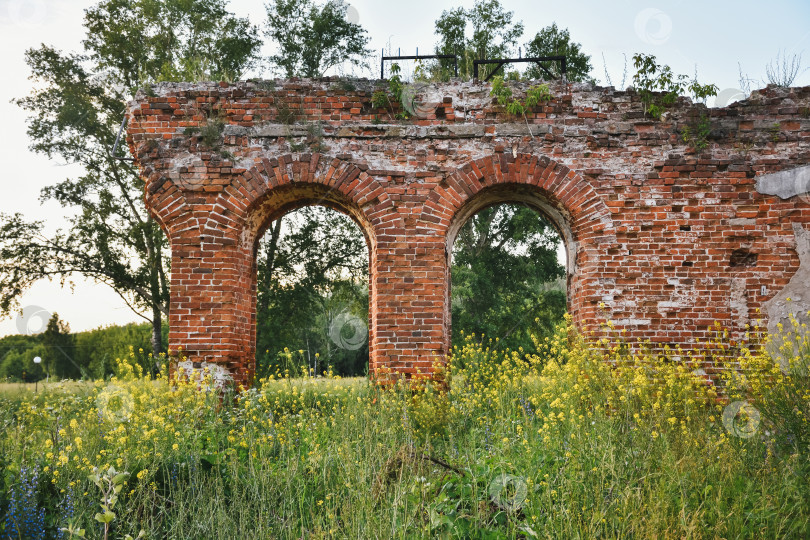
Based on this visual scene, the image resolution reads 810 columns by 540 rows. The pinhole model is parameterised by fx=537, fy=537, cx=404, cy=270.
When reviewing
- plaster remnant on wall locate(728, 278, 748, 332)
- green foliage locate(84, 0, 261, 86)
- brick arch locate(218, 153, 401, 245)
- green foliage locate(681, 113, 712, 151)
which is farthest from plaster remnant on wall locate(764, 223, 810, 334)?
green foliage locate(84, 0, 261, 86)

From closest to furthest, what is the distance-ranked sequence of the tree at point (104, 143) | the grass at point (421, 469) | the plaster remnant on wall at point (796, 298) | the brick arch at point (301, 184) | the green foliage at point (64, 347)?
the grass at point (421, 469) → the plaster remnant on wall at point (796, 298) → the brick arch at point (301, 184) → the tree at point (104, 143) → the green foliage at point (64, 347)

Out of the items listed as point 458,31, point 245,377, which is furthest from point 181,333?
point 458,31

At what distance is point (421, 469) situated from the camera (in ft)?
12.3

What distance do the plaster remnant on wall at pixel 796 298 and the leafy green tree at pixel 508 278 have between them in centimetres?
1093

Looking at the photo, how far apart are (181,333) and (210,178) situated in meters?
2.05

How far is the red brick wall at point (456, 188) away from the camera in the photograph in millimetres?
6898

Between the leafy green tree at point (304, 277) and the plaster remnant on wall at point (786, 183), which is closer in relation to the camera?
the plaster remnant on wall at point (786, 183)

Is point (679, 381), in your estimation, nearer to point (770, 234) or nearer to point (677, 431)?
point (677, 431)

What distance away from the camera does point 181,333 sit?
683 cm

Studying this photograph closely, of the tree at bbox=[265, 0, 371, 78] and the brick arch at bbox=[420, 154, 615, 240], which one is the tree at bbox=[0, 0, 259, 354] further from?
A: the brick arch at bbox=[420, 154, 615, 240]

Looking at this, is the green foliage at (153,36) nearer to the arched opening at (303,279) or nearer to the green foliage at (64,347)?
the arched opening at (303,279)

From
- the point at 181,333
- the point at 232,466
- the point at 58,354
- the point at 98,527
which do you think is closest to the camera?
the point at 98,527

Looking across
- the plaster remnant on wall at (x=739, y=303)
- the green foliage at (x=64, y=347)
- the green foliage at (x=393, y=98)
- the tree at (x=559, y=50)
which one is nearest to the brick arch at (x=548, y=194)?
the green foliage at (x=393, y=98)

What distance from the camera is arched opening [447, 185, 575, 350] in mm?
18266
